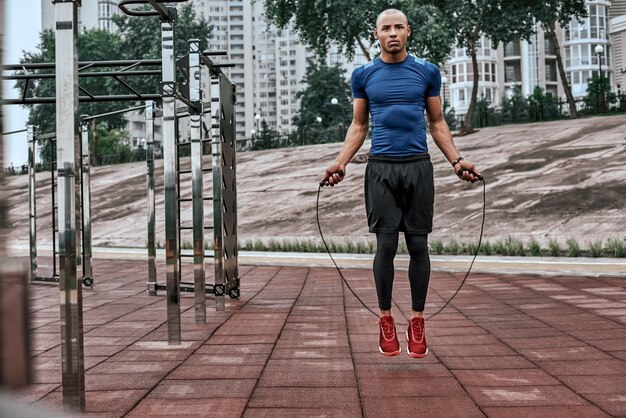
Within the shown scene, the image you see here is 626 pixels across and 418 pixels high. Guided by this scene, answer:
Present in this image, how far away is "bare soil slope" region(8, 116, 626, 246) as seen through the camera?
15.3 metres

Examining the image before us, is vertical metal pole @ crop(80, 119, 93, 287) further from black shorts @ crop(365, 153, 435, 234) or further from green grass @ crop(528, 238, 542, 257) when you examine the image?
green grass @ crop(528, 238, 542, 257)

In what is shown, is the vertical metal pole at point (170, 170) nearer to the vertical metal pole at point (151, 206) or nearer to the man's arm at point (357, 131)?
the man's arm at point (357, 131)

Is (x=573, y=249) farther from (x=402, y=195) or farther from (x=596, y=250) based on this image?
(x=402, y=195)

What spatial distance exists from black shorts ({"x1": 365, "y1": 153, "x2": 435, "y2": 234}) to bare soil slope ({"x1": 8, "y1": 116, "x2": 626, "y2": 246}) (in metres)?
8.35

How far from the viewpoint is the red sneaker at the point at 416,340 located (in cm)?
412

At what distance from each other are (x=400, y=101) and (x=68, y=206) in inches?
84.5

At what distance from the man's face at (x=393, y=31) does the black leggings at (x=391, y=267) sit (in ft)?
3.52

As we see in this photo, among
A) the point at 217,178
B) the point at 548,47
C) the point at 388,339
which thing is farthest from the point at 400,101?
the point at 548,47

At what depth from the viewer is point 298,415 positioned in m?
2.96

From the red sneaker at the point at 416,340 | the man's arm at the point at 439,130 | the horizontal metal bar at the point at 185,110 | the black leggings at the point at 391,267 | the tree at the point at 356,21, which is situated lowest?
the red sneaker at the point at 416,340

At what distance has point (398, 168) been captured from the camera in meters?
4.23

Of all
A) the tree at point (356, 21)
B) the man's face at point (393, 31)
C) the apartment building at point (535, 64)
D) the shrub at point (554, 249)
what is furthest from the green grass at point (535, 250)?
the apartment building at point (535, 64)

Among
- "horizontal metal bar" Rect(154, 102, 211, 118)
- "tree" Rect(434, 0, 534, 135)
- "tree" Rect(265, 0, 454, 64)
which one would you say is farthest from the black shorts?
"tree" Rect(434, 0, 534, 135)

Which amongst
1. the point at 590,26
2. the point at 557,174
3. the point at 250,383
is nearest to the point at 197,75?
the point at 250,383
